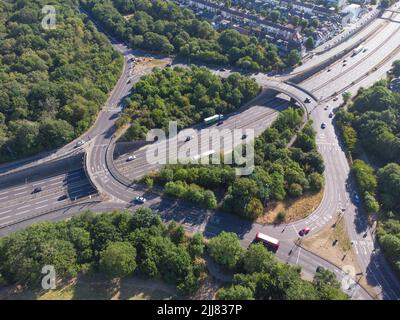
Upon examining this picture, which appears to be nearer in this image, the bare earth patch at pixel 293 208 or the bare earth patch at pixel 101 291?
the bare earth patch at pixel 101 291

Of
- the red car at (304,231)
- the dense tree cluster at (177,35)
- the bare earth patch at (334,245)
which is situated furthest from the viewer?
the dense tree cluster at (177,35)

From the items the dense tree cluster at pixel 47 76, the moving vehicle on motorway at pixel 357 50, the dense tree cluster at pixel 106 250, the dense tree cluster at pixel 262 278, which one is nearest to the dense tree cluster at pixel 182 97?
the dense tree cluster at pixel 47 76

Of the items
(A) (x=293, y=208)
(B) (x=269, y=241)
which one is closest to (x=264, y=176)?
(A) (x=293, y=208)

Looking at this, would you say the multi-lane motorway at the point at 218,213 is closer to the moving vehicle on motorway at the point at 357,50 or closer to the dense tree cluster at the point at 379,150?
the dense tree cluster at the point at 379,150

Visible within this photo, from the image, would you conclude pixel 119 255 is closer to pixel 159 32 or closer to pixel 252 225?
pixel 252 225

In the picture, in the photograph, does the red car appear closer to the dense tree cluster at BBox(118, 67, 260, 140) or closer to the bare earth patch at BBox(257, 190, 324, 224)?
the bare earth patch at BBox(257, 190, 324, 224)

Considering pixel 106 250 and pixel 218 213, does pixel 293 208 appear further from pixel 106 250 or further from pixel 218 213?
pixel 106 250

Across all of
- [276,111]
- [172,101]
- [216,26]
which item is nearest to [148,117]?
[172,101]
